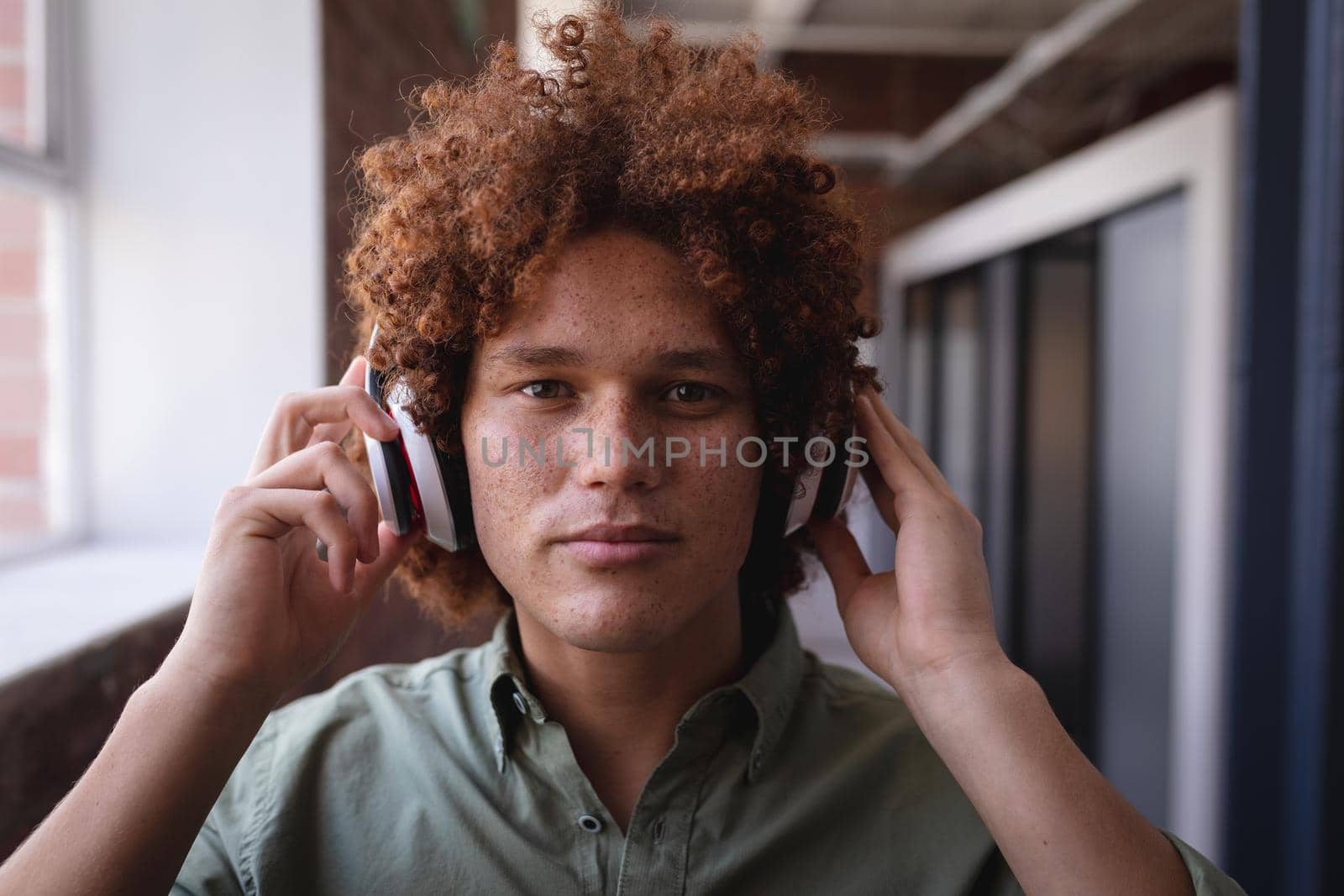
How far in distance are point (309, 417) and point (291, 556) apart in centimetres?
19

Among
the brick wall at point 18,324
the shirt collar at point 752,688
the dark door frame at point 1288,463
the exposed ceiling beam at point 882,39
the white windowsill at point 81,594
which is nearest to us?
the shirt collar at point 752,688

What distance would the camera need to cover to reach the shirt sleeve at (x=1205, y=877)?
1.06 meters

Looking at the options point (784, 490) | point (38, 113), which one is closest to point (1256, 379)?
point (784, 490)

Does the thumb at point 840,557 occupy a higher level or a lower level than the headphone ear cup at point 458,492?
lower

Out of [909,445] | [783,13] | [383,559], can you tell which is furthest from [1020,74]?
[383,559]

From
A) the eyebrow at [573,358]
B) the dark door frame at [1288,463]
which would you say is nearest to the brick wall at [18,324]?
the eyebrow at [573,358]

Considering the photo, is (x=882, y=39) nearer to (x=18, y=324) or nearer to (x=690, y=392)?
(x=18, y=324)

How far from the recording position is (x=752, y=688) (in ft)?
4.21

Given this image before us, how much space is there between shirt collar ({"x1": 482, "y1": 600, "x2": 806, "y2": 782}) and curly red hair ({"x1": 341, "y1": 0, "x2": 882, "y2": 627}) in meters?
0.17

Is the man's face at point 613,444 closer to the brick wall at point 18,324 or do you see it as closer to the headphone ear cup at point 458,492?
the headphone ear cup at point 458,492

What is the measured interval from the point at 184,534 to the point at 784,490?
1.46 m

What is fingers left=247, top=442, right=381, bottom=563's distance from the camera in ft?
3.97

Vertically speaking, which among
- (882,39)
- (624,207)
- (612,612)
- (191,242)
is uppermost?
(882,39)

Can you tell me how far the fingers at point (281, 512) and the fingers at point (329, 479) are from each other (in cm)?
3
